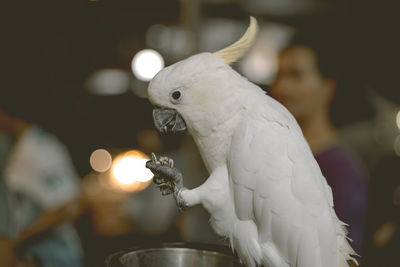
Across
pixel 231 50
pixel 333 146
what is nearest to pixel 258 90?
pixel 231 50

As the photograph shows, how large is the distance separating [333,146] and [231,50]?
70 centimetres

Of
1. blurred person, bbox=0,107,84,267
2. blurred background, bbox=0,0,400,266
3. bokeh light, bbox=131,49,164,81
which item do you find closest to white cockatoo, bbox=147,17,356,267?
blurred person, bbox=0,107,84,267

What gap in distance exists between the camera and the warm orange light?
2.00m

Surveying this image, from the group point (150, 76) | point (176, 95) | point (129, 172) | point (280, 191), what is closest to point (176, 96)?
point (176, 95)

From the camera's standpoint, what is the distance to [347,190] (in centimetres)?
123

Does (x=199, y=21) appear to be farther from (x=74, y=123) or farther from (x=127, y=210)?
(x=127, y=210)

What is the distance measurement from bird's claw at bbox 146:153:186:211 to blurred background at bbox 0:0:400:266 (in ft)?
3.74

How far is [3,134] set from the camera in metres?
1.47

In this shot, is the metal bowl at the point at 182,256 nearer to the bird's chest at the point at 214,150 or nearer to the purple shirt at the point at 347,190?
the bird's chest at the point at 214,150

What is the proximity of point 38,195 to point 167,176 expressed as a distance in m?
0.90

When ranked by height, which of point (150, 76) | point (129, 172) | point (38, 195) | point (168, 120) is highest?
point (168, 120)

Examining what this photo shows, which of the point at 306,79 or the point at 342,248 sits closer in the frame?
the point at 342,248

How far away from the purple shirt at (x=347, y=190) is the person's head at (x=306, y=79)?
19 centimetres

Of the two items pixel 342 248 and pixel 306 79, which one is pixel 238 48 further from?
pixel 306 79
